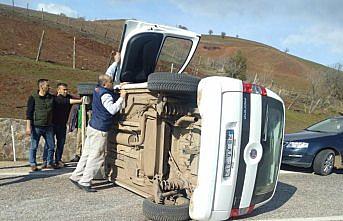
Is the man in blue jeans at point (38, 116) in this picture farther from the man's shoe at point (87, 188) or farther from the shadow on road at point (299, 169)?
the shadow on road at point (299, 169)

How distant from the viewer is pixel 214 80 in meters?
5.27

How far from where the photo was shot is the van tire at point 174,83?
5496mm

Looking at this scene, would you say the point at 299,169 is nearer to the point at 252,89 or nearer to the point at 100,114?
the point at 252,89

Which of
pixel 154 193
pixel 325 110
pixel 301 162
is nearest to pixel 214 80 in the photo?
pixel 154 193

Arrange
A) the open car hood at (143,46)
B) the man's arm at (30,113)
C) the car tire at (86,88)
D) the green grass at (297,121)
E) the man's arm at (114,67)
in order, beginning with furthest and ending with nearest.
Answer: the green grass at (297,121)
the man's arm at (30,113)
the car tire at (86,88)
the man's arm at (114,67)
the open car hood at (143,46)

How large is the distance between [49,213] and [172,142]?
1.83 m

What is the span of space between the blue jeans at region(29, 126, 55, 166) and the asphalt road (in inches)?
12.1

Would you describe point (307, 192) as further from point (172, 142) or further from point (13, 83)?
point (13, 83)

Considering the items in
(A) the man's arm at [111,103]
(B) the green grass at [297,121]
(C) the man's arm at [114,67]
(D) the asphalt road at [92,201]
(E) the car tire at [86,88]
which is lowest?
(D) the asphalt road at [92,201]

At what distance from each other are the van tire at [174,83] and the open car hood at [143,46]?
1.50 m

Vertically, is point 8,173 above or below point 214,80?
below

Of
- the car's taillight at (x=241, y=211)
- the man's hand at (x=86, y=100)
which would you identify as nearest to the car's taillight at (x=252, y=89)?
the car's taillight at (x=241, y=211)

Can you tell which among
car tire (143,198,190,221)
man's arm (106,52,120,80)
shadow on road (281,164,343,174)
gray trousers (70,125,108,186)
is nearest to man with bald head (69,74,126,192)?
gray trousers (70,125,108,186)

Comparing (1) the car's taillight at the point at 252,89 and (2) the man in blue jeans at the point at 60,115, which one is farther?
(2) the man in blue jeans at the point at 60,115
